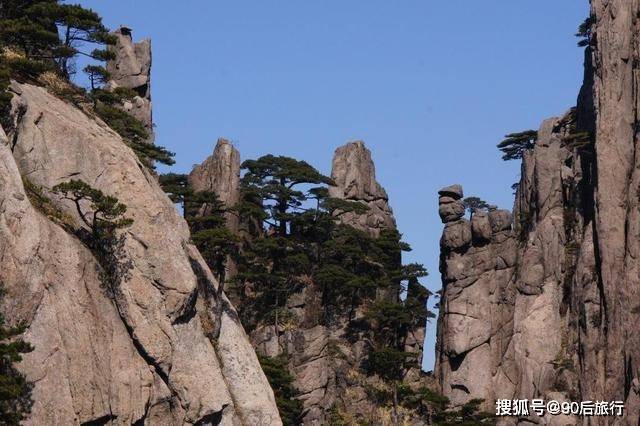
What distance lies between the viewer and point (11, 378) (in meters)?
41.6

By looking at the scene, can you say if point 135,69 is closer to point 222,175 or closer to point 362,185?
point 222,175

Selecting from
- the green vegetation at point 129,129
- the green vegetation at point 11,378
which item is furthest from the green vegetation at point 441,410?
the green vegetation at point 11,378

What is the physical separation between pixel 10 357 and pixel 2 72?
1661 cm

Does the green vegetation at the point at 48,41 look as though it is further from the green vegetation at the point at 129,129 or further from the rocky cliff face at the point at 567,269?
the rocky cliff face at the point at 567,269

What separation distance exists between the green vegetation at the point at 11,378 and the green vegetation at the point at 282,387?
3492 cm

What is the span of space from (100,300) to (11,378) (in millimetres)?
11627

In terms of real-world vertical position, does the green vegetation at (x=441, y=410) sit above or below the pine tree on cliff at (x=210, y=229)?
below

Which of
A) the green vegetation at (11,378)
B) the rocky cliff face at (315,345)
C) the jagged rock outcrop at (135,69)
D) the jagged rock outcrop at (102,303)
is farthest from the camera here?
the jagged rock outcrop at (135,69)

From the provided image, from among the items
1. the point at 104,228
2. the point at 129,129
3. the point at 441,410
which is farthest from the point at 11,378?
the point at 441,410

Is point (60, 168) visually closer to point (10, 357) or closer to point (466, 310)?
point (10, 357)

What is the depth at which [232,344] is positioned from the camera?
62.6 metres

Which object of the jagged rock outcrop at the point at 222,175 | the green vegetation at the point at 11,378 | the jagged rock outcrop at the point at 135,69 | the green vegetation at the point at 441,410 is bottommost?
the green vegetation at the point at 11,378

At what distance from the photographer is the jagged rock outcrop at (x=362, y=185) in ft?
340

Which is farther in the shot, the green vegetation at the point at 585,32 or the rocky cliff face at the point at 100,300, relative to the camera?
the green vegetation at the point at 585,32
